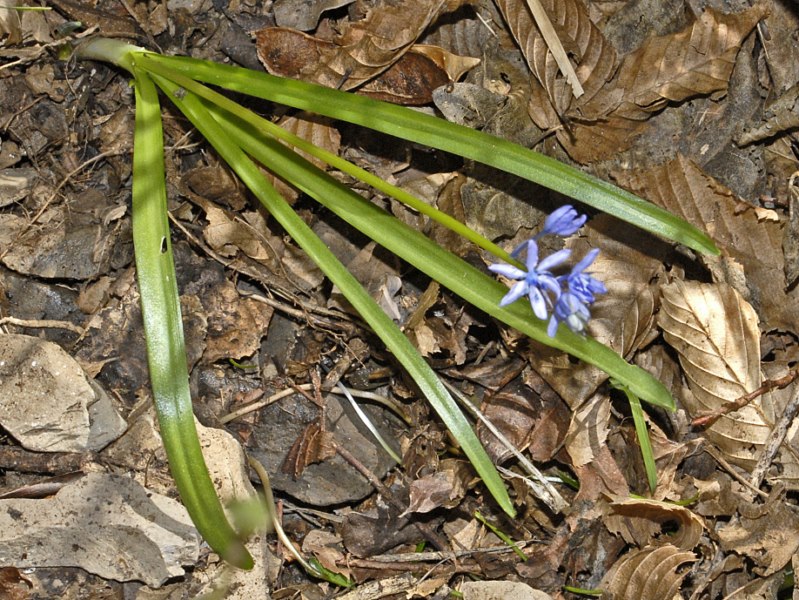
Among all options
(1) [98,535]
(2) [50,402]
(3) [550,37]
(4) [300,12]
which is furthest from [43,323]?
(3) [550,37]

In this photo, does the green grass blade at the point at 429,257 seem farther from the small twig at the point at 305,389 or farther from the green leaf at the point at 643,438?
the small twig at the point at 305,389

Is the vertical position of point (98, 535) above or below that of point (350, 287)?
below

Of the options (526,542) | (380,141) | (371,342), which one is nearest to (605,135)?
(380,141)

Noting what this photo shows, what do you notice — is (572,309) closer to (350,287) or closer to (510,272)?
(510,272)

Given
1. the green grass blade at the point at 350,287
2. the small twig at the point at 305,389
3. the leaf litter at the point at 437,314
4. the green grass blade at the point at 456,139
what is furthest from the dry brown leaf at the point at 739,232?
the small twig at the point at 305,389

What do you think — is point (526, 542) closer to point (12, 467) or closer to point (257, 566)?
point (257, 566)

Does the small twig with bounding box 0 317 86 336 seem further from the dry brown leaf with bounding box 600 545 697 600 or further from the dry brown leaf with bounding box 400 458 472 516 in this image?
the dry brown leaf with bounding box 600 545 697 600
